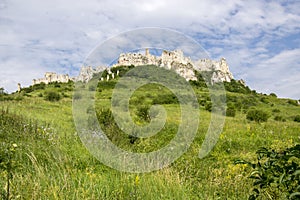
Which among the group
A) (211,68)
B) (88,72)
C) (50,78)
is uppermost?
(50,78)

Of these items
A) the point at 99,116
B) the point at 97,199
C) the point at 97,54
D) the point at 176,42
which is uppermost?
the point at 176,42

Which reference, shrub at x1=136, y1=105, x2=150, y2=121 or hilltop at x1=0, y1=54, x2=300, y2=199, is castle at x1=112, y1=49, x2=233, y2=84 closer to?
hilltop at x1=0, y1=54, x2=300, y2=199

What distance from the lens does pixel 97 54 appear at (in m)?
6.32

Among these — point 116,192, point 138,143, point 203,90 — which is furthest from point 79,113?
point 203,90

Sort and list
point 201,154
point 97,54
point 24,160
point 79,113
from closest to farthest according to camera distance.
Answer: point 24,160, point 97,54, point 201,154, point 79,113

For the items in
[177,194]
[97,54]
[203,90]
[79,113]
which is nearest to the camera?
[177,194]

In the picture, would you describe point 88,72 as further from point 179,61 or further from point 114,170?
point 179,61

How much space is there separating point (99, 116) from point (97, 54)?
175 inches

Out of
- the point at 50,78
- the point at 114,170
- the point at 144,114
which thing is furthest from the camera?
the point at 50,78

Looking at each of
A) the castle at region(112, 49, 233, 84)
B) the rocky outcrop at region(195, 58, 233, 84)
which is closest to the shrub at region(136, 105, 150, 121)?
the castle at region(112, 49, 233, 84)

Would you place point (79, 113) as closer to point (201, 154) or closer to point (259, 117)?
point (201, 154)

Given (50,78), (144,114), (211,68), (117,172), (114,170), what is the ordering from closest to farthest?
1. (117,172)
2. (114,170)
3. (211,68)
4. (144,114)
5. (50,78)

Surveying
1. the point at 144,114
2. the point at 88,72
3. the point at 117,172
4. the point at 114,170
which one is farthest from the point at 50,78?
the point at 117,172

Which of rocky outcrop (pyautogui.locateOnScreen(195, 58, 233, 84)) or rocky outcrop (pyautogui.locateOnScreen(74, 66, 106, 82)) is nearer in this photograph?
rocky outcrop (pyautogui.locateOnScreen(74, 66, 106, 82))
